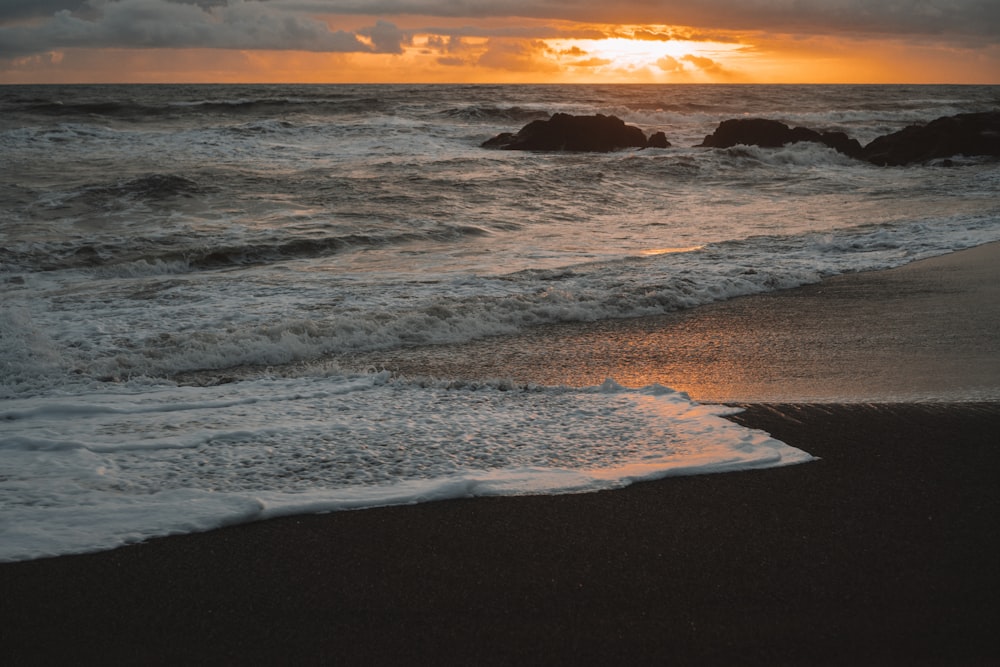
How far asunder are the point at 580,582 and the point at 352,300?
535 centimetres

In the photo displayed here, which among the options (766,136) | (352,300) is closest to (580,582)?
(352,300)

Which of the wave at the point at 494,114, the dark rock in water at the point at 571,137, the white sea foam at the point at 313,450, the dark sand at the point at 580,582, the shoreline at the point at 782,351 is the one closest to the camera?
the dark sand at the point at 580,582

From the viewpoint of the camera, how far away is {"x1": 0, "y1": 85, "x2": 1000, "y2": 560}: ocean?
152 inches

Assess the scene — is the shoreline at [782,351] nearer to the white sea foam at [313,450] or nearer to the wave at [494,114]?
the white sea foam at [313,450]

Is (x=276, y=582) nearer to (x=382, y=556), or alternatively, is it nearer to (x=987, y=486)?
(x=382, y=556)

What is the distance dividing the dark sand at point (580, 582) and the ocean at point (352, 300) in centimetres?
23

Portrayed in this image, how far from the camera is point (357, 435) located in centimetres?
437

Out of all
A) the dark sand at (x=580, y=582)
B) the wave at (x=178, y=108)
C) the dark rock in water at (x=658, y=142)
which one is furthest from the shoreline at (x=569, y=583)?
the wave at (x=178, y=108)

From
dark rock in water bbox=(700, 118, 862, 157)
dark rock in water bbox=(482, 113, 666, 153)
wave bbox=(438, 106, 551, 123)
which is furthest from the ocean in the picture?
wave bbox=(438, 106, 551, 123)

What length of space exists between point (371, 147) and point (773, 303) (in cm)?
1956

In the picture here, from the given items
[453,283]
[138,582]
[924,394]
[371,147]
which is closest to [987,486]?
[924,394]

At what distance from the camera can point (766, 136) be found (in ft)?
86.0

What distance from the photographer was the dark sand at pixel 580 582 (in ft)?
8.57

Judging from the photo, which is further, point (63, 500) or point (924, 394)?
point (924, 394)
